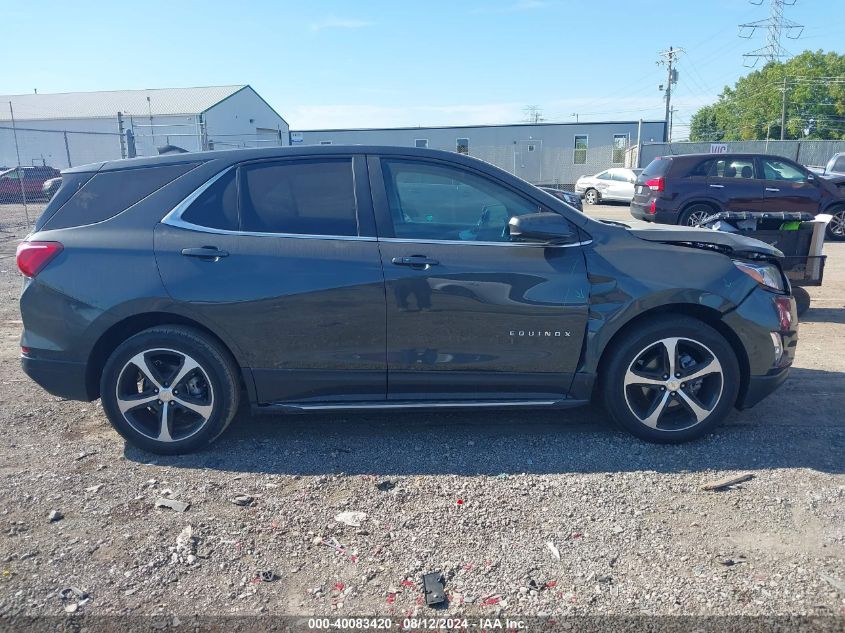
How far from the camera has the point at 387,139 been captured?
3922cm

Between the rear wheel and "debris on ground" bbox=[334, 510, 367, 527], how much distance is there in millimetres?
14082

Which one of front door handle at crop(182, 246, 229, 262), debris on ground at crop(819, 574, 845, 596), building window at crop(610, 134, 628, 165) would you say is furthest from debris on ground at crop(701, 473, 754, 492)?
building window at crop(610, 134, 628, 165)

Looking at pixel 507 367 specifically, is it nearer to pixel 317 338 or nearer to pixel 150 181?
pixel 317 338

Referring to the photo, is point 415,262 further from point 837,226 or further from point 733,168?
point 837,226

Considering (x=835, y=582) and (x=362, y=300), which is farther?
(x=362, y=300)

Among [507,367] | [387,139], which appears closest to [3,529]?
[507,367]

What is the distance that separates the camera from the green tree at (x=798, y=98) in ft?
223

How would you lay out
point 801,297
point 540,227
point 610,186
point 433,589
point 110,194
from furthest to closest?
point 610,186, point 801,297, point 110,194, point 540,227, point 433,589

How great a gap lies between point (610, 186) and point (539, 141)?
13037 mm

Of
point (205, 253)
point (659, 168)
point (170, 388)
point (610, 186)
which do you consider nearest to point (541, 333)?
point (205, 253)

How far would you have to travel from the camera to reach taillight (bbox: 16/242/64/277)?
390 cm

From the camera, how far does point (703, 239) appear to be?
4199 mm

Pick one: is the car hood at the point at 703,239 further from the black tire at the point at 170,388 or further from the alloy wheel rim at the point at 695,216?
the alloy wheel rim at the point at 695,216

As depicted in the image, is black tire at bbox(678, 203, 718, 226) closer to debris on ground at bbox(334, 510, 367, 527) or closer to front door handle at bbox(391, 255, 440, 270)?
front door handle at bbox(391, 255, 440, 270)
